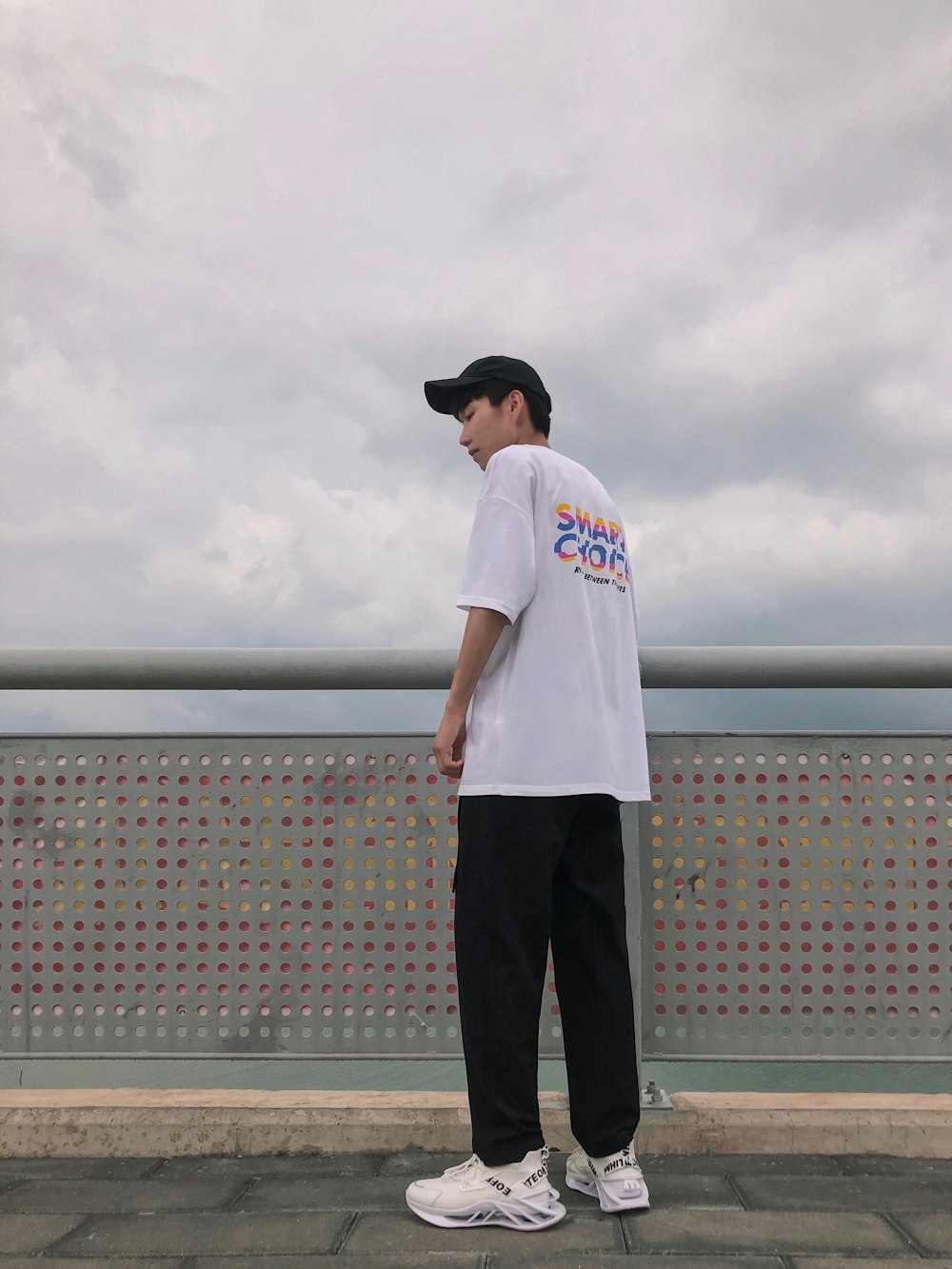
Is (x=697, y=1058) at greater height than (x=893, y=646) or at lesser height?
lesser

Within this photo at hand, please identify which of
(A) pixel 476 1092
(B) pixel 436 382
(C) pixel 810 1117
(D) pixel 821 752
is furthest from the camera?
(D) pixel 821 752

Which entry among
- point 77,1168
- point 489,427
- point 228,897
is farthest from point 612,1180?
point 489,427

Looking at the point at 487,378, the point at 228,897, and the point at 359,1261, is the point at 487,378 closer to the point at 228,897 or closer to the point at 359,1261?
the point at 228,897

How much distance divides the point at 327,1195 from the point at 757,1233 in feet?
3.79

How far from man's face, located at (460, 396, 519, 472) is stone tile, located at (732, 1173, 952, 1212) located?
219 cm

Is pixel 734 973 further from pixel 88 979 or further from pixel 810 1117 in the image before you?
pixel 88 979

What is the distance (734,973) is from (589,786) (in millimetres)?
1144

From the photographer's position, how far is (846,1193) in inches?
105

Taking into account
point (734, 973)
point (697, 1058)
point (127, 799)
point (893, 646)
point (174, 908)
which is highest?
point (893, 646)

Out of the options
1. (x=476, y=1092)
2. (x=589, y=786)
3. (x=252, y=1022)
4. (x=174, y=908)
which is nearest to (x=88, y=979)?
(x=174, y=908)

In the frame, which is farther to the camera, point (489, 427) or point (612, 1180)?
point (489, 427)

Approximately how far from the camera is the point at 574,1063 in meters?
2.62

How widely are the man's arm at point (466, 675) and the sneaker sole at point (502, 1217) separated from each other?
109 centimetres

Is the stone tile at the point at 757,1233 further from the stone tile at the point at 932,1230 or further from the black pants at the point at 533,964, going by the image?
the black pants at the point at 533,964
